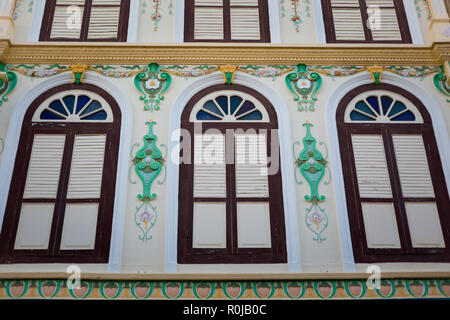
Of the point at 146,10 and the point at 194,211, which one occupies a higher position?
the point at 146,10

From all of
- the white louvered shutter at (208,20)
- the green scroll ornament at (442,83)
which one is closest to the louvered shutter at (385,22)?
the green scroll ornament at (442,83)

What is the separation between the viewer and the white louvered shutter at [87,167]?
21.7 feet

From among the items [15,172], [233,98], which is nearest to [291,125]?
[233,98]

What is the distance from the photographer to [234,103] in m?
7.36

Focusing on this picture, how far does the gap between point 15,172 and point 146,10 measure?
320cm

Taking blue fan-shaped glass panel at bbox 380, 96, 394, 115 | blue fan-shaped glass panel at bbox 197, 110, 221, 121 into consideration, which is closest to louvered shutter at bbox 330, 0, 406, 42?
blue fan-shaped glass panel at bbox 380, 96, 394, 115

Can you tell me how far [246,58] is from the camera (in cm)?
762

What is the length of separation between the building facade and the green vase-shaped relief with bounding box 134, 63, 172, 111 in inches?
1.0

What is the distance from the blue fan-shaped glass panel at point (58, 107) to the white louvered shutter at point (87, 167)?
0.47m

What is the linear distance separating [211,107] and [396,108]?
2587 mm

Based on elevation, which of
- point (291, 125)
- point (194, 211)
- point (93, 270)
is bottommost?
point (93, 270)

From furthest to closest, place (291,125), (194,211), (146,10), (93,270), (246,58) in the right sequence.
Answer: (146,10) < (246,58) < (291,125) < (194,211) < (93,270)

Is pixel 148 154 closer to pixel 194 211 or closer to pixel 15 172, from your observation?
pixel 194 211

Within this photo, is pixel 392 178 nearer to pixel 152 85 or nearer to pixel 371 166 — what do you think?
pixel 371 166
